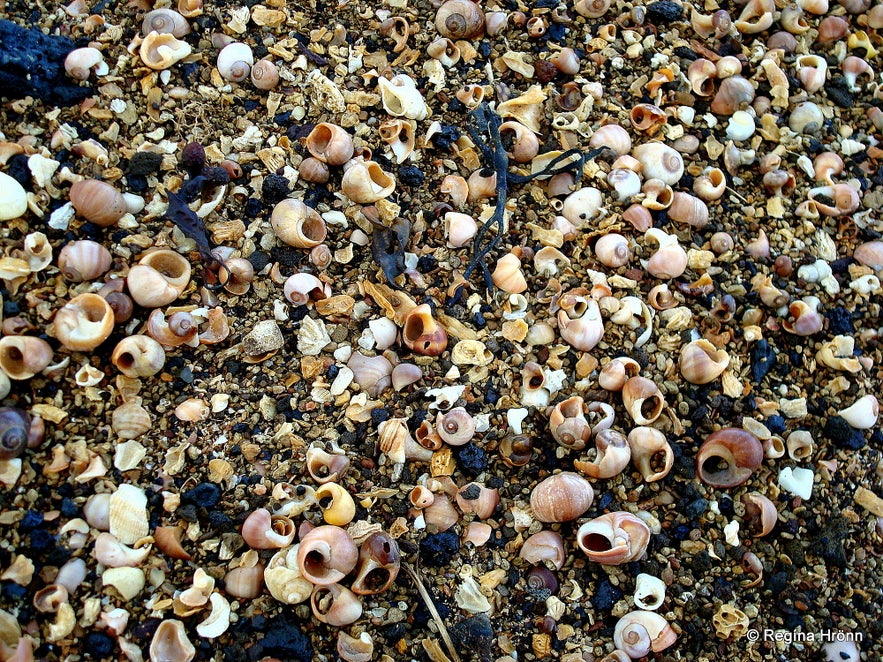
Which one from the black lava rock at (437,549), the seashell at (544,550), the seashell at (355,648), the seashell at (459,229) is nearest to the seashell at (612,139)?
the seashell at (459,229)

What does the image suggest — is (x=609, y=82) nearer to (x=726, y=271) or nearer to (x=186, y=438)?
(x=726, y=271)

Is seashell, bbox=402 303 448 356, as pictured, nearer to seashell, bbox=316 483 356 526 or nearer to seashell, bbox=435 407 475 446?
seashell, bbox=435 407 475 446

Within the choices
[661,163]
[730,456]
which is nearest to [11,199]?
[661,163]

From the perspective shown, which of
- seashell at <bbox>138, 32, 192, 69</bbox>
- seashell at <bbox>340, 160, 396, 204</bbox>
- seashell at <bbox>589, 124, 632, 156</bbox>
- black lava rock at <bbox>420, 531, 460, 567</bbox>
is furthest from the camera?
seashell at <bbox>589, 124, 632, 156</bbox>

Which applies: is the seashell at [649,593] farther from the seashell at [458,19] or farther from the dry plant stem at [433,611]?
the seashell at [458,19]

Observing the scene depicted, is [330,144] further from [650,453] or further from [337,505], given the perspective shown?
[650,453]

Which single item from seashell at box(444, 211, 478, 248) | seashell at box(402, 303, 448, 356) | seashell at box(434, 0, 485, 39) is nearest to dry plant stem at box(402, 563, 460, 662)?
seashell at box(402, 303, 448, 356)

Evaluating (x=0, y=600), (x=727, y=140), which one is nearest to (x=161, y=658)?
(x=0, y=600)
